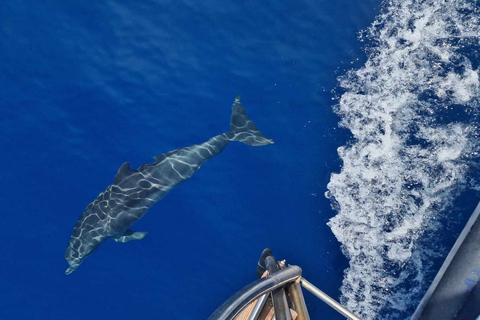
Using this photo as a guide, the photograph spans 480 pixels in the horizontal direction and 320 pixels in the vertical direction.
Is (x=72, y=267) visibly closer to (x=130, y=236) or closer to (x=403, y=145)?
(x=130, y=236)

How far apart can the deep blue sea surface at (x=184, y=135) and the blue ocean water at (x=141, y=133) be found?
3 centimetres

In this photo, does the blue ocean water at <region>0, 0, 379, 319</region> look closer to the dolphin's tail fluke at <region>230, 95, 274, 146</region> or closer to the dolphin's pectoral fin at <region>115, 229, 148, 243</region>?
the dolphin's tail fluke at <region>230, 95, 274, 146</region>

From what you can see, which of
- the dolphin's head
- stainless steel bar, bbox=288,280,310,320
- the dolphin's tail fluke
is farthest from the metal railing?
the dolphin's head

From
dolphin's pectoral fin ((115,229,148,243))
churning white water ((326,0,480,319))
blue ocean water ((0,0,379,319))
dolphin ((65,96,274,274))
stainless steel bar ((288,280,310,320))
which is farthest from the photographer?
blue ocean water ((0,0,379,319))

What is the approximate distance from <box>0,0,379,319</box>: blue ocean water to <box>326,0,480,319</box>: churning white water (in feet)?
5.29

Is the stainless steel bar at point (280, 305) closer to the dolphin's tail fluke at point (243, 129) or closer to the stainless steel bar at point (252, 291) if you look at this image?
the stainless steel bar at point (252, 291)

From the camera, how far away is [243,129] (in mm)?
9469

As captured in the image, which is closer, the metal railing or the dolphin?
the metal railing

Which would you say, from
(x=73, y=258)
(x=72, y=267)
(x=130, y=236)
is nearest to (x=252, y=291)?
(x=130, y=236)

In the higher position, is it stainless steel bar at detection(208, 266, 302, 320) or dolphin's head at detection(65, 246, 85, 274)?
dolphin's head at detection(65, 246, 85, 274)

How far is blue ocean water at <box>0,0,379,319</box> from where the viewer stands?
32.1 ft

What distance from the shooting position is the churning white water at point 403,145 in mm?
9008

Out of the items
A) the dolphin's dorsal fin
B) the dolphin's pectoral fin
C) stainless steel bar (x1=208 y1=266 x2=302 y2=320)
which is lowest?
stainless steel bar (x1=208 y1=266 x2=302 y2=320)

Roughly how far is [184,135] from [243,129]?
156 cm
